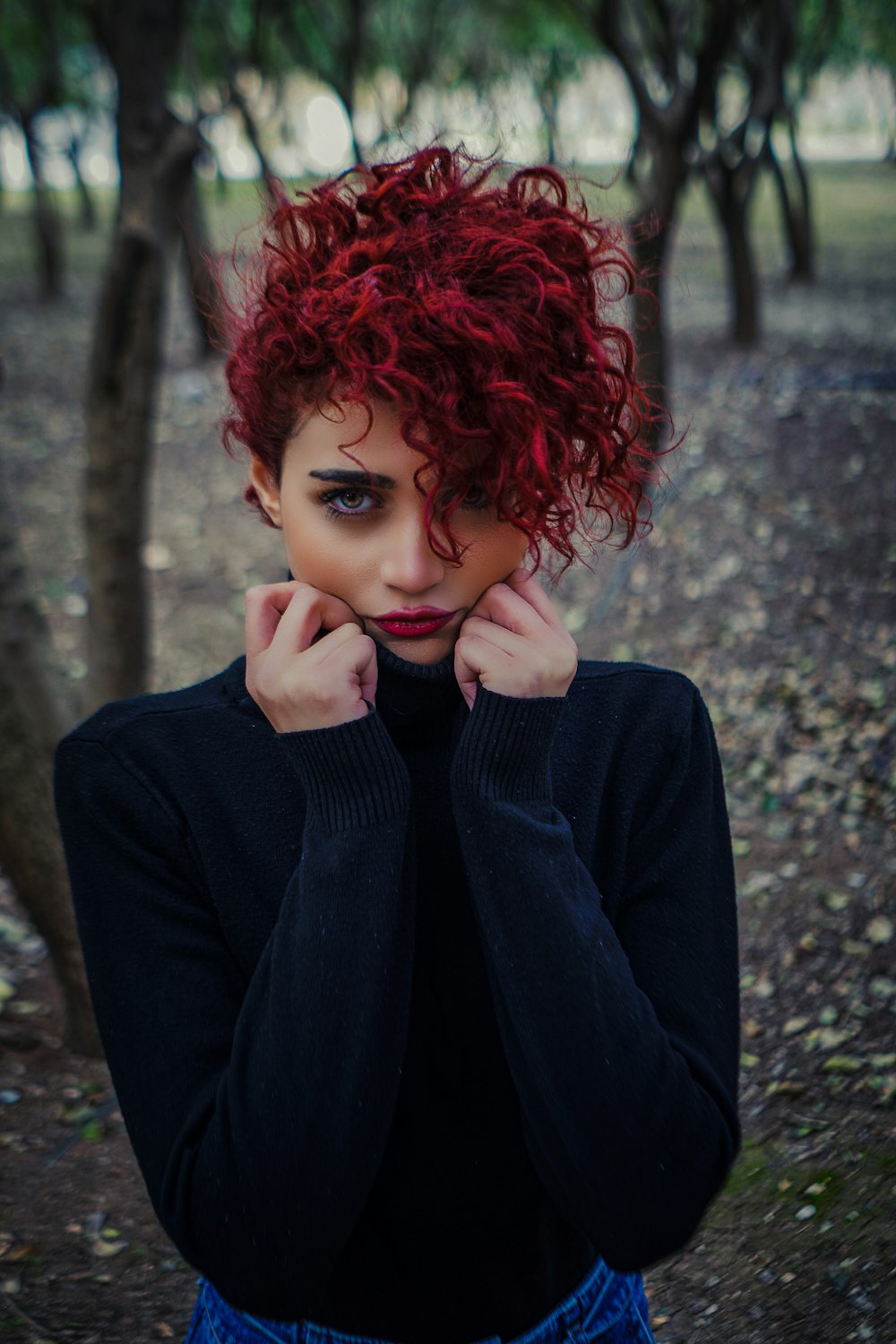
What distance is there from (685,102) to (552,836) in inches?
399

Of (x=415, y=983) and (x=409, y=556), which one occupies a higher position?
(x=409, y=556)

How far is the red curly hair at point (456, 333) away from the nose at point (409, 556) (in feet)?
0.08

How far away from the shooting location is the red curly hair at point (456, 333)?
1566 millimetres

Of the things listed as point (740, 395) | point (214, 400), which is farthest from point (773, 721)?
point (214, 400)

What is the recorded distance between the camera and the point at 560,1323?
1759 mm

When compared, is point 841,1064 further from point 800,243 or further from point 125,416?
point 800,243

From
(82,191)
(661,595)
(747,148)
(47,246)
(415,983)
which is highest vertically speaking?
A: (82,191)

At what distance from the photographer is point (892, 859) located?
5.17m

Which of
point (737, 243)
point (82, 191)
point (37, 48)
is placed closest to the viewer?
point (737, 243)

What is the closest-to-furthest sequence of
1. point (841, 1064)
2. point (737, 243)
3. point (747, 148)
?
point (841, 1064) < point (737, 243) < point (747, 148)

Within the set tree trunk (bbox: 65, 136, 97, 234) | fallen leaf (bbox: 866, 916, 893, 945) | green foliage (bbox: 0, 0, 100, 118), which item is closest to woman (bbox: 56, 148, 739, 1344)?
fallen leaf (bbox: 866, 916, 893, 945)

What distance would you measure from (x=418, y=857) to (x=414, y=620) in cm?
38

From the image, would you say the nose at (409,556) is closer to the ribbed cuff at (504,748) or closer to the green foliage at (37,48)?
the ribbed cuff at (504,748)

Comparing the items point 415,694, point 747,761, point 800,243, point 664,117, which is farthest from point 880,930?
point 800,243
